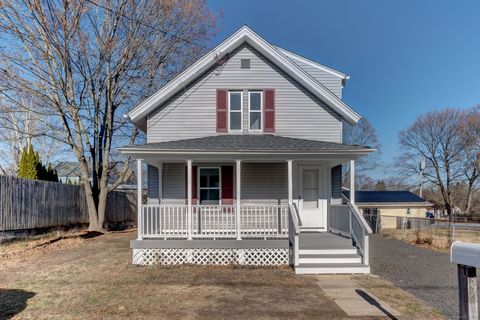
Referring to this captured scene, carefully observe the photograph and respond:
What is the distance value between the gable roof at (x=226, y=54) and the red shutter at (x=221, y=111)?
1017 mm

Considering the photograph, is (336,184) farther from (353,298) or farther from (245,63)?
(353,298)

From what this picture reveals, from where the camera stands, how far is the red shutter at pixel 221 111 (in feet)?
39.3

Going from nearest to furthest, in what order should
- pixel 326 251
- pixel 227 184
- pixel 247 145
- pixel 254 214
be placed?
pixel 326 251 < pixel 247 145 < pixel 254 214 < pixel 227 184

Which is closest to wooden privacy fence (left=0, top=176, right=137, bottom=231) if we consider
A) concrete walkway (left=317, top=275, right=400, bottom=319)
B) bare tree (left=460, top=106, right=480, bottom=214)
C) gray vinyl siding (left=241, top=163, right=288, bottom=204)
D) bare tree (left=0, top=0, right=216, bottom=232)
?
bare tree (left=0, top=0, right=216, bottom=232)

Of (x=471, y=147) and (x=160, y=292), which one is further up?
(x=471, y=147)

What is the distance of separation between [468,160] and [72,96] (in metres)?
46.3

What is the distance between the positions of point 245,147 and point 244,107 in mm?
2581

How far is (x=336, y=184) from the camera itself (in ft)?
39.4

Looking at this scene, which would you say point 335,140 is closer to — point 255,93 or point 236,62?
point 255,93

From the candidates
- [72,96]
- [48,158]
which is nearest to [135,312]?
[72,96]

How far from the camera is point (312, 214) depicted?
1176cm

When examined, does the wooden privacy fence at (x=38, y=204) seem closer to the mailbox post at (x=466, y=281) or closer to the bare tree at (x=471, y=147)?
the mailbox post at (x=466, y=281)

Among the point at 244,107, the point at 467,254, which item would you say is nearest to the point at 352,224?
the point at 244,107

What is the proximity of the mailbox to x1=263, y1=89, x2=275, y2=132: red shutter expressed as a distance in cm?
903
